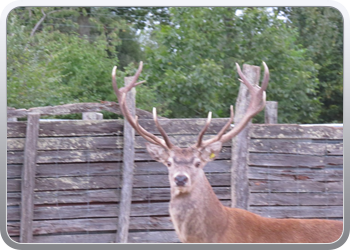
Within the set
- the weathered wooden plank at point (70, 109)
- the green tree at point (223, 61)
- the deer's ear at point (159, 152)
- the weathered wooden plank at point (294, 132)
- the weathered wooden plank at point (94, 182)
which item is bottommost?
the weathered wooden plank at point (94, 182)

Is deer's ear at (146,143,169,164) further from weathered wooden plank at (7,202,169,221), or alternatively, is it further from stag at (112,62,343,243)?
weathered wooden plank at (7,202,169,221)

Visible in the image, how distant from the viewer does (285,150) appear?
441cm

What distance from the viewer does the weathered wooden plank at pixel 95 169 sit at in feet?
13.5

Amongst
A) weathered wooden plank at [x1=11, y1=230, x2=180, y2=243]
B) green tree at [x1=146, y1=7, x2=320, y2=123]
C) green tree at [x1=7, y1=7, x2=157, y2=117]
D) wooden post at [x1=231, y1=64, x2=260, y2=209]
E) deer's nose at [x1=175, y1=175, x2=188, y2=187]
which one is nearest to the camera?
deer's nose at [x1=175, y1=175, x2=188, y2=187]

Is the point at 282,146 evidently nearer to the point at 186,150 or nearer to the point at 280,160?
the point at 280,160

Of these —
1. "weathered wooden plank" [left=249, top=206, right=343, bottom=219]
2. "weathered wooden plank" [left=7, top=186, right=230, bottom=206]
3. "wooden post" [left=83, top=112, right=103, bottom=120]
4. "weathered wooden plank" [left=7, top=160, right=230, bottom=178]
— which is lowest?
"weathered wooden plank" [left=249, top=206, right=343, bottom=219]

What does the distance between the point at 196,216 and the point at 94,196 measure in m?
0.95

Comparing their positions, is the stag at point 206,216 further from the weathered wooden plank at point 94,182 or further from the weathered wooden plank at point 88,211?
the weathered wooden plank at point 88,211

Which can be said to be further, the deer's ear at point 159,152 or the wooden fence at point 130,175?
the wooden fence at point 130,175

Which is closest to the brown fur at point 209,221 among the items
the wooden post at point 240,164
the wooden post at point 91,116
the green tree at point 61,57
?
the wooden post at point 240,164

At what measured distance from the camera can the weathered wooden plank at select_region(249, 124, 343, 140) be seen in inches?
173

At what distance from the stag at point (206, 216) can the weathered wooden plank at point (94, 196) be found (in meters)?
0.58

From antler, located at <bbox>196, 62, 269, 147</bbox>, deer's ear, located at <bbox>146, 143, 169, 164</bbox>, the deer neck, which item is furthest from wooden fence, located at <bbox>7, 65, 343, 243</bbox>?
the deer neck
